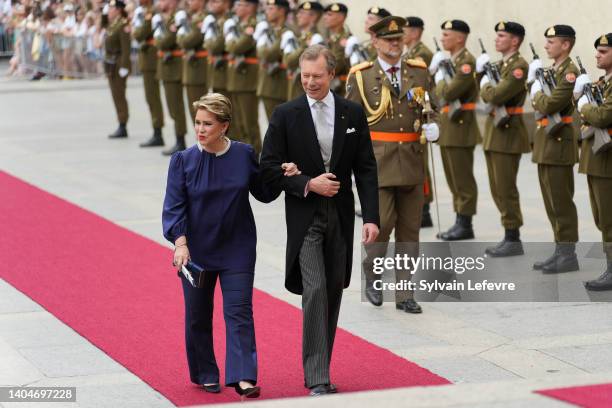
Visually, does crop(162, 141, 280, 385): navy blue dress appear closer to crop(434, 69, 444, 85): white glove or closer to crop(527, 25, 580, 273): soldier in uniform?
crop(527, 25, 580, 273): soldier in uniform

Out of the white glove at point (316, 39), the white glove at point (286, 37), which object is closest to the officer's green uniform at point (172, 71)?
the white glove at point (286, 37)

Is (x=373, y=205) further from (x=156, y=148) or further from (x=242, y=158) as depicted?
(x=156, y=148)

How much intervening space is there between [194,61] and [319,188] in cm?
1021

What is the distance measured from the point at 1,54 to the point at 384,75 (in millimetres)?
23208

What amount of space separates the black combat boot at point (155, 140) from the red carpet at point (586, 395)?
12.2 m

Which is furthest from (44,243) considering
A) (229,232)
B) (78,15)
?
(78,15)

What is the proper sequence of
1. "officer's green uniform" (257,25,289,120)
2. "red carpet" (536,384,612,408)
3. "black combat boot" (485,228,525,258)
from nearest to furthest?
"red carpet" (536,384,612,408) → "black combat boot" (485,228,525,258) → "officer's green uniform" (257,25,289,120)

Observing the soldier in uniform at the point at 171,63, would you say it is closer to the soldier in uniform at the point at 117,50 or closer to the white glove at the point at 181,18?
the white glove at the point at 181,18

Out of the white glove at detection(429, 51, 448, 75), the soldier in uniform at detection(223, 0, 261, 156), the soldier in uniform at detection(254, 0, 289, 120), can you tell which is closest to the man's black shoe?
the white glove at detection(429, 51, 448, 75)

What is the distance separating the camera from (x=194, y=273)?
22.7 feet

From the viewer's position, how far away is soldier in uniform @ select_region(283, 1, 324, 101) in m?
14.7

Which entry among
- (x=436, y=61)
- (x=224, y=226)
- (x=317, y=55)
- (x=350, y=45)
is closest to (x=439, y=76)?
(x=436, y=61)

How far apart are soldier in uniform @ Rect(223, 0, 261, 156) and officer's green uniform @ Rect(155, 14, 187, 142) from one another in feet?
3.78

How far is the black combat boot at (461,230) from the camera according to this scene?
11.8 metres
